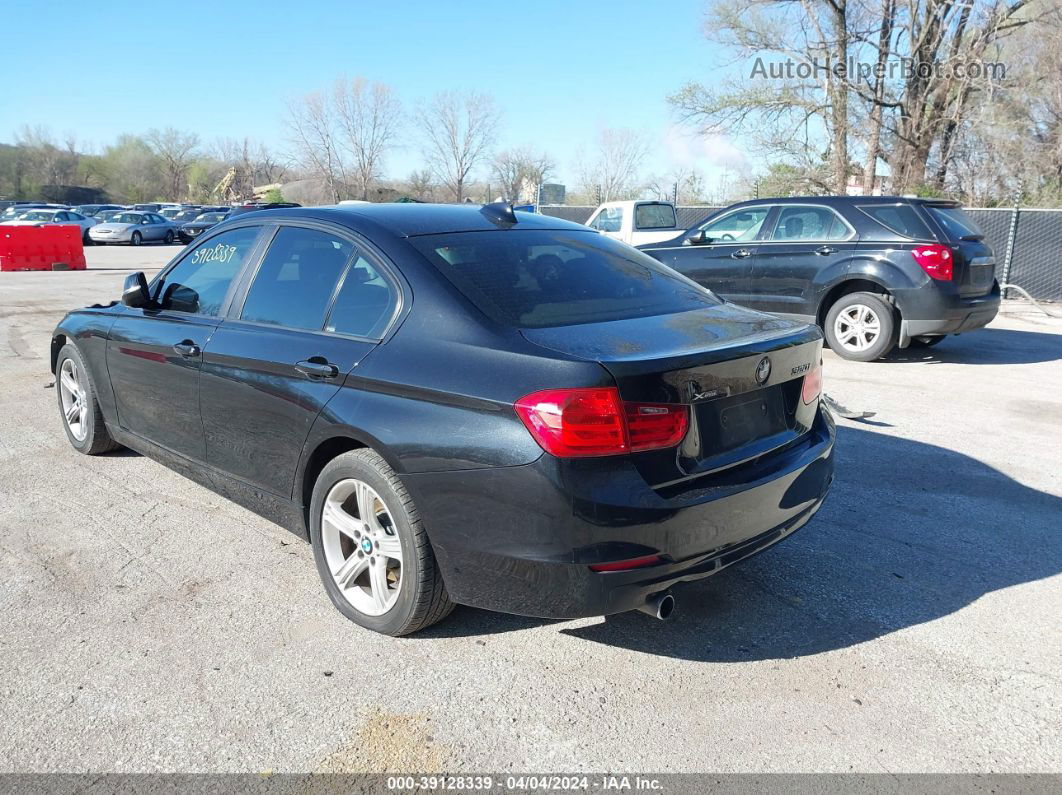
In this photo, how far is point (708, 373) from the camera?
2805mm

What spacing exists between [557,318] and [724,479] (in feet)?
2.79

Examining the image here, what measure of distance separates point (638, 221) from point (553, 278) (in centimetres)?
1240

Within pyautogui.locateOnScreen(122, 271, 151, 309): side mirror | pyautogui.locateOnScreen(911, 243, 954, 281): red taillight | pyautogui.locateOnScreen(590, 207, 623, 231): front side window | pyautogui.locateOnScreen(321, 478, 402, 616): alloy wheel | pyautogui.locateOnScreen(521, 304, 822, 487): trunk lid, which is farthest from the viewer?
pyautogui.locateOnScreen(590, 207, 623, 231): front side window

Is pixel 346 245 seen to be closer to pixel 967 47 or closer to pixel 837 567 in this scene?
pixel 837 567

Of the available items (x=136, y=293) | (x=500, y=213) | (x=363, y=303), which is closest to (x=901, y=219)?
(x=500, y=213)

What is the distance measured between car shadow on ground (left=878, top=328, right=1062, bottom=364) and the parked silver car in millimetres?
32867

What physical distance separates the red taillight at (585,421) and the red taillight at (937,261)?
6920 mm

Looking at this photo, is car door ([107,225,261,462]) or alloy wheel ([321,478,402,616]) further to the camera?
car door ([107,225,261,462])

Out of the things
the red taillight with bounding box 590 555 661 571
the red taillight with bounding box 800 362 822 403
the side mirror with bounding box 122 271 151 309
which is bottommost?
the red taillight with bounding box 590 555 661 571

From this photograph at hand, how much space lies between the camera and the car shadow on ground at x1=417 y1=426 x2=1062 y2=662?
10.6ft

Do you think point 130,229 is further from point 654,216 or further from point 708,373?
point 708,373

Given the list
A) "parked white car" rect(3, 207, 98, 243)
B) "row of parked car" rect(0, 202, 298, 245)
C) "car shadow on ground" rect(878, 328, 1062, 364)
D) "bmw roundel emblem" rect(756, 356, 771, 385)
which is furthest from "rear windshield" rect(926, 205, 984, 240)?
"parked white car" rect(3, 207, 98, 243)

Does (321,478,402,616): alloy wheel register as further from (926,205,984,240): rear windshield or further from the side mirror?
(926,205,984,240): rear windshield

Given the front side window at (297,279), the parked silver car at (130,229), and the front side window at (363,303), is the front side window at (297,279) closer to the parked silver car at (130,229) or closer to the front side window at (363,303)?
the front side window at (363,303)
